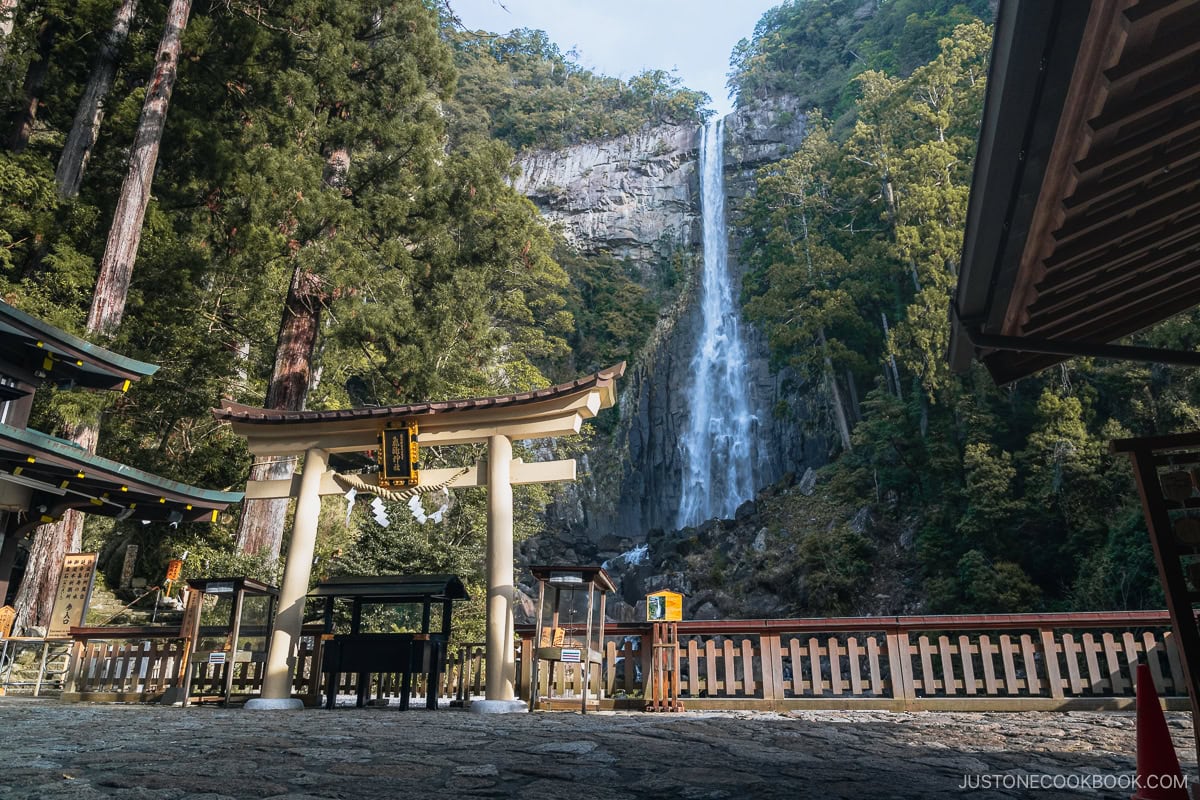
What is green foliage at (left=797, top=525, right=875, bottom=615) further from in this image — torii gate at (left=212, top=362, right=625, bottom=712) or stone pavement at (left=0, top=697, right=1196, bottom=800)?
stone pavement at (left=0, top=697, right=1196, bottom=800)

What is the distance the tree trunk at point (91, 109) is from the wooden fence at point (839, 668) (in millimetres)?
7946

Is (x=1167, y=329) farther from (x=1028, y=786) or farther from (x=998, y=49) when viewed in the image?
(x=998, y=49)

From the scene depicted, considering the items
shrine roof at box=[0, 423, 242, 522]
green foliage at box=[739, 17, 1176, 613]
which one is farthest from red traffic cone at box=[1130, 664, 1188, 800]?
green foliage at box=[739, 17, 1176, 613]

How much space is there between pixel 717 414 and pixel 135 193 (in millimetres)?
26155

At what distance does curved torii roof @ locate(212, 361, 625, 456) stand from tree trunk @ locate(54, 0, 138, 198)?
6.45 meters

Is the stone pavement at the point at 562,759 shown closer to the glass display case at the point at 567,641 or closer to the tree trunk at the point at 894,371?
the glass display case at the point at 567,641

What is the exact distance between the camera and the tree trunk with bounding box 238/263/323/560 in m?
12.5

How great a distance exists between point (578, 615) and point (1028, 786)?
22.3 ft

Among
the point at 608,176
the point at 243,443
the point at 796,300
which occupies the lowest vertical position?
the point at 243,443

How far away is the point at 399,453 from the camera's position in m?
9.45

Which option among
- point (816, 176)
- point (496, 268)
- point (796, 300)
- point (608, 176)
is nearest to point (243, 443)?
point (496, 268)

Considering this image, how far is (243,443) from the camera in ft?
50.4

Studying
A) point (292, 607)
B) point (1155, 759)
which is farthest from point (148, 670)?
point (1155, 759)

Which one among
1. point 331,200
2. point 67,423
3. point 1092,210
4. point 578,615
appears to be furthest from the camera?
point 331,200
